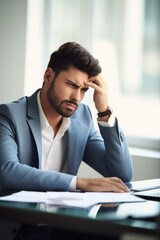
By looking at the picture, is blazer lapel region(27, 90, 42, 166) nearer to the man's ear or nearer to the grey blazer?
the grey blazer

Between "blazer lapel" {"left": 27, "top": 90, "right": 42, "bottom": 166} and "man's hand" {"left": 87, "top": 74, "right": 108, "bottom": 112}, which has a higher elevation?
"man's hand" {"left": 87, "top": 74, "right": 108, "bottom": 112}

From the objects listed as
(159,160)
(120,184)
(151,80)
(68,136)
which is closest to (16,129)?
(68,136)

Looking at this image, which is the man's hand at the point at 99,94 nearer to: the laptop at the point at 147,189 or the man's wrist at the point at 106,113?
the man's wrist at the point at 106,113

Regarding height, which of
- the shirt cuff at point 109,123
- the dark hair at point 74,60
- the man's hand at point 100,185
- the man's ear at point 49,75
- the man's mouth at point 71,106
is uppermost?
the dark hair at point 74,60

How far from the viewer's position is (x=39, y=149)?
6.72 ft

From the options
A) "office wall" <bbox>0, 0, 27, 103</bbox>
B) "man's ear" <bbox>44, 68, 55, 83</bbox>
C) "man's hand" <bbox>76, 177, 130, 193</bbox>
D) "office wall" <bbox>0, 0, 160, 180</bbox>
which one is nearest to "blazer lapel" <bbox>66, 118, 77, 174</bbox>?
"man's ear" <bbox>44, 68, 55, 83</bbox>

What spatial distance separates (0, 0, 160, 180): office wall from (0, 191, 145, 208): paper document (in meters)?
1.81

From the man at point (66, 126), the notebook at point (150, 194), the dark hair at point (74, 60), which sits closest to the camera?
the notebook at point (150, 194)

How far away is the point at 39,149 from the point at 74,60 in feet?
1.38

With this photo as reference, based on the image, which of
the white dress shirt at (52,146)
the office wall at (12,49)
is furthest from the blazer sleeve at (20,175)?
the office wall at (12,49)

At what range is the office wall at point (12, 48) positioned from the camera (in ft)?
11.3

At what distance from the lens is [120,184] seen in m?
1.70

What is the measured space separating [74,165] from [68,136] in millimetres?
129

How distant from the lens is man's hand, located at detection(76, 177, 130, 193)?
1.67m
